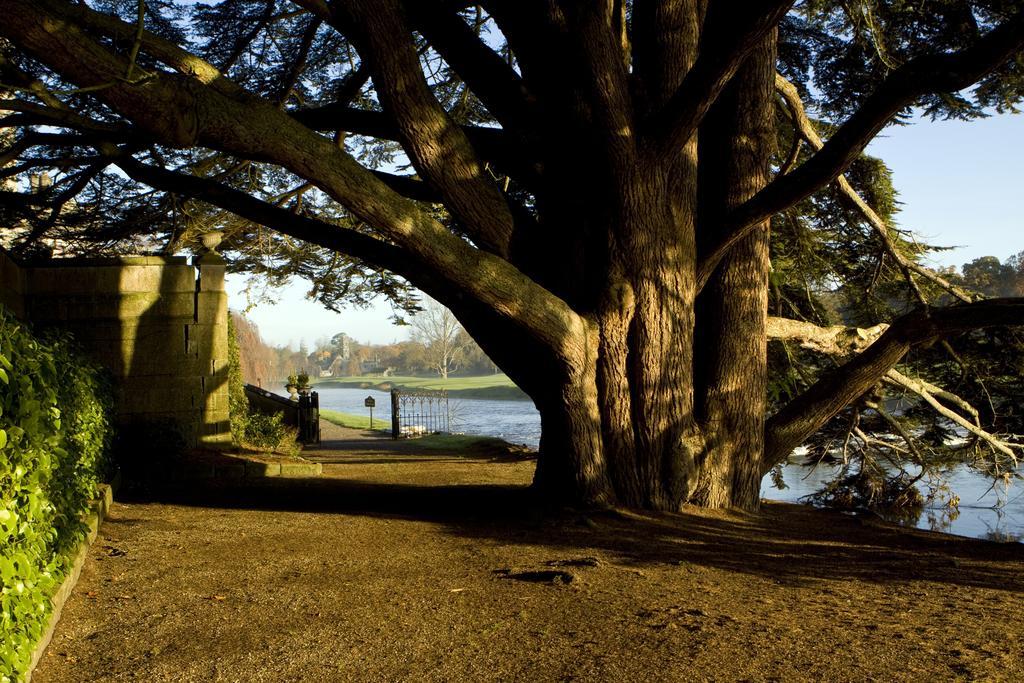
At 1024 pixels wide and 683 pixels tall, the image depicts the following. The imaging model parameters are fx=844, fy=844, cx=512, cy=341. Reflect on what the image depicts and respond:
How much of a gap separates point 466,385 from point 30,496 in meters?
61.2

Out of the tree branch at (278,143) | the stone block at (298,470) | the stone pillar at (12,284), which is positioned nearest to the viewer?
the tree branch at (278,143)

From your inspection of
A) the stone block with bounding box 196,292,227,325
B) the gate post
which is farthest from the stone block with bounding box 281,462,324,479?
the gate post

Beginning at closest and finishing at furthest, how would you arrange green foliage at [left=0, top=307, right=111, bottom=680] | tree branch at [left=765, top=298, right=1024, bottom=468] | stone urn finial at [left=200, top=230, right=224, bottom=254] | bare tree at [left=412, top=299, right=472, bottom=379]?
green foliage at [left=0, top=307, right=111, bottom=680]
tree branch at [left=765, top=298, right=1024, bottom=468]
stone urn finial at [left=200, top=230, right=224, bottom=254]
bare tree at [left=412, top=299, right=472, bottom=379]

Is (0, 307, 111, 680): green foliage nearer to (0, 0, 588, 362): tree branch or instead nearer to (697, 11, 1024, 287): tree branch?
(0, 0, 588, 362): tree branch

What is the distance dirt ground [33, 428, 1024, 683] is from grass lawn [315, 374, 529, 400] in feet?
113

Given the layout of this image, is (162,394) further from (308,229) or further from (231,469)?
(308,229)

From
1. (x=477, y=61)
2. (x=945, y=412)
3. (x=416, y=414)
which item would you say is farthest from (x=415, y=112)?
(x=416, y=414)

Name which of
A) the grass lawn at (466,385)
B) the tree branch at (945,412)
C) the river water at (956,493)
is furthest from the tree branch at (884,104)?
the grass lawn at (466,385)

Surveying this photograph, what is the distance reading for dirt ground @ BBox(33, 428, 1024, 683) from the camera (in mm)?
3867

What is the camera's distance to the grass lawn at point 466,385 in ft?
189

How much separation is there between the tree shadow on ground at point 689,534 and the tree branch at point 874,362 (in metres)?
0.89

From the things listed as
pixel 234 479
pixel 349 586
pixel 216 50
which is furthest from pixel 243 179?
pixel 349 586

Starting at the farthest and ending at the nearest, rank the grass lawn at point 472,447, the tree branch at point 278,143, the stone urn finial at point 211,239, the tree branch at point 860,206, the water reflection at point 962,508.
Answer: the grass lawn at point 472,447 → the water reflection at point 962,508 → the stone urn finial at point 211,239 → the tree branch at point 860,206 → the tree branch at point 278,143

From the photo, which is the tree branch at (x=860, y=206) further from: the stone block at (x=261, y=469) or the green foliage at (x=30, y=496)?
the green foliage at (x=30, y=496)
